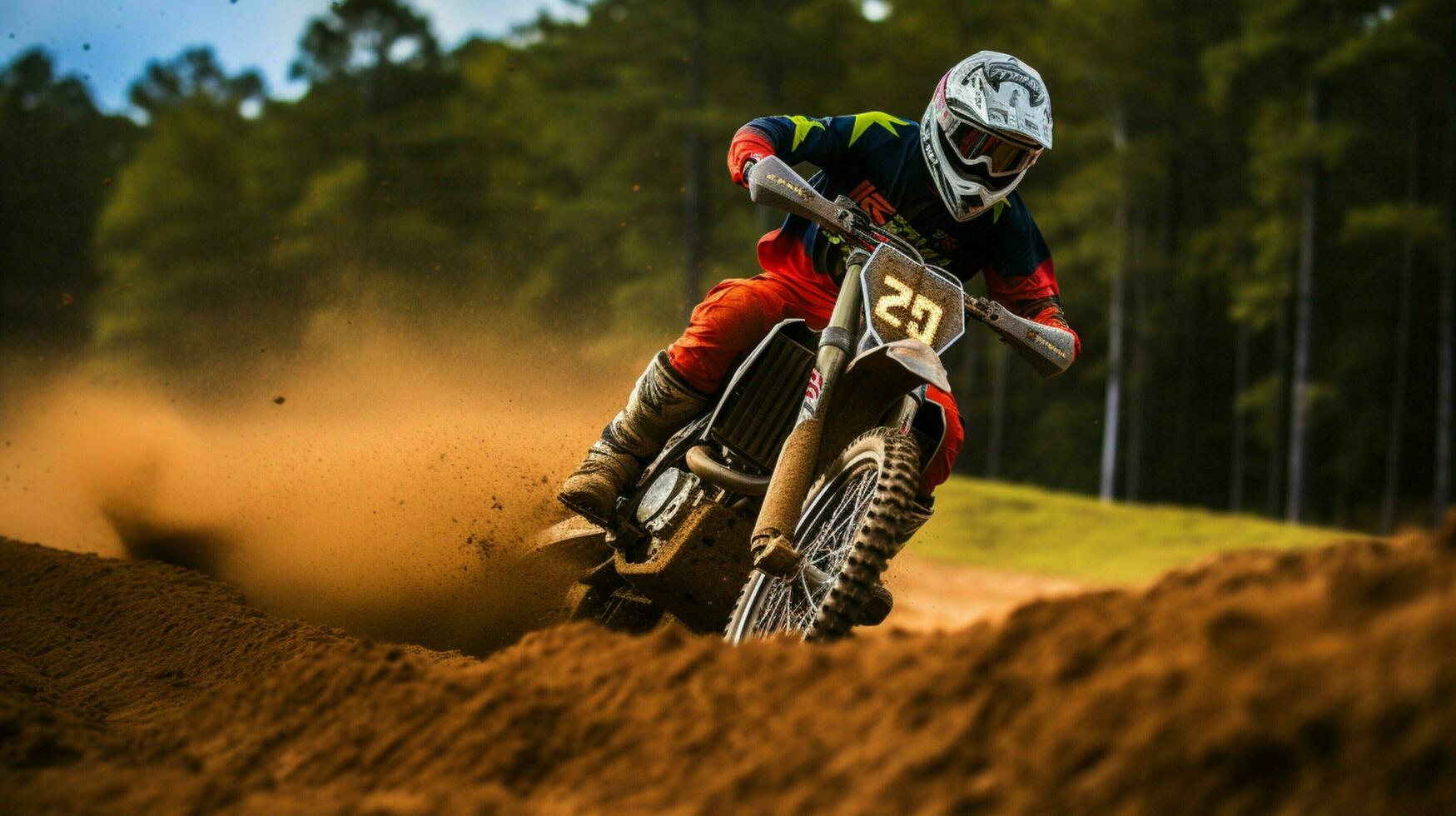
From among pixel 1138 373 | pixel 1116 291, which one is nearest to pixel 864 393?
pixel 1116 291

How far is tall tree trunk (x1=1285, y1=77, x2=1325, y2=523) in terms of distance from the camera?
2473cm

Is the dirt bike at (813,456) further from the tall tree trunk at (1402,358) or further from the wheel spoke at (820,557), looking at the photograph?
the tall tree trunk at (1402,358)

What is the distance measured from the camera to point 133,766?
3.02 metres

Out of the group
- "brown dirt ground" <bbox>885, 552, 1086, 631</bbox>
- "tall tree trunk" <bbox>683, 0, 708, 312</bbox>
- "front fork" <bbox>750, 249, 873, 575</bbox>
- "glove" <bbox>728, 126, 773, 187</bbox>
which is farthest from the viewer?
"tall tree trunk" <bbox>683, 0, 708, 312</bbox>

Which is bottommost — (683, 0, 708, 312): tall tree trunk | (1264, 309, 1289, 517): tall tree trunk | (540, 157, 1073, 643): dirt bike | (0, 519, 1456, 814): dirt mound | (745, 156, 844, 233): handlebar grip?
(0, 519, 1456, 814): dirt mound

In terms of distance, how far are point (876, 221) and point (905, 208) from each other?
5.1 inches

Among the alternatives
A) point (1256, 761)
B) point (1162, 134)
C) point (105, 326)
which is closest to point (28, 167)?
point (105, 326)

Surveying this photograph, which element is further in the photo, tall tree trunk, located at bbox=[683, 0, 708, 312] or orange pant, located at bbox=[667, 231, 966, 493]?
tall tree trunk, located at bbox=[683, 0, 708, 312]

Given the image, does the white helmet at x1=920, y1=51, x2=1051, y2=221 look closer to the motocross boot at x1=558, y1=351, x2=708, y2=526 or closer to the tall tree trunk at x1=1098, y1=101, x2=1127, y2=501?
the motocross boot at x1=558, y1=351, x2=708, y2=526

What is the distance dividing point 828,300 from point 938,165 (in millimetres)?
720

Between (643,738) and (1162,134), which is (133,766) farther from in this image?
(1162,134)

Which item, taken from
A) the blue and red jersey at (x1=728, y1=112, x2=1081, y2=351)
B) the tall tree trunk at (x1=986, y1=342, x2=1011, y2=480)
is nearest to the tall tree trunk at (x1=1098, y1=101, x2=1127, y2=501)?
the tall tree trunk at (x1=986, y1=342, x2=1011, y2=480)

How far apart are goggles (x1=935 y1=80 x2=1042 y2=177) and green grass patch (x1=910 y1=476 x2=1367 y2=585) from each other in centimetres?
1101

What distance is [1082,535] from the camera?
18500 millimetres
